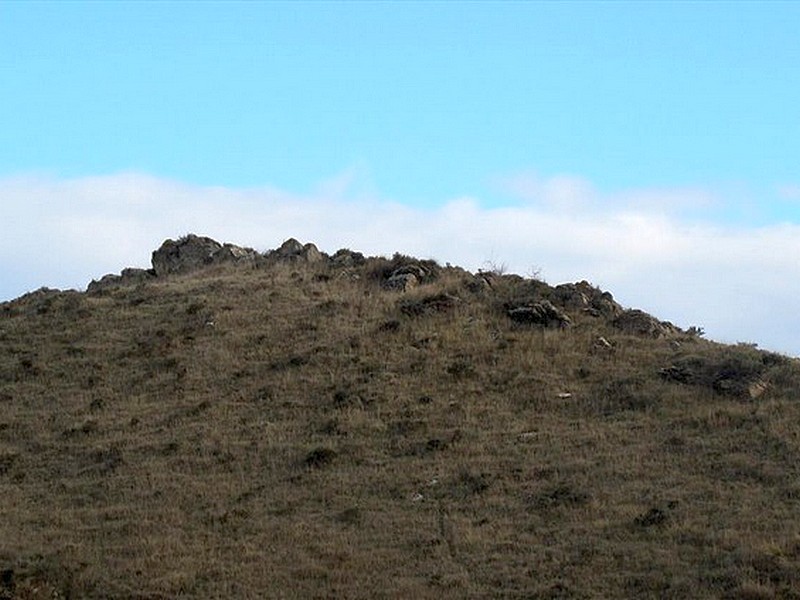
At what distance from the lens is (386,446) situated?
2775 centimetres

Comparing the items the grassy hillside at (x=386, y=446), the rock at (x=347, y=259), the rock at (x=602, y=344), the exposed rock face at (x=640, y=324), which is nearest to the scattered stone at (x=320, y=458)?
the grassy hillside at (x=386, y=446)

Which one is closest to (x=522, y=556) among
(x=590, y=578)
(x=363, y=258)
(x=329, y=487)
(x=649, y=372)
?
(x=590, y=578)

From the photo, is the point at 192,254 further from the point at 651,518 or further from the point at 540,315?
the point at 651,518

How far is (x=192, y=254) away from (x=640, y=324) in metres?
17.8

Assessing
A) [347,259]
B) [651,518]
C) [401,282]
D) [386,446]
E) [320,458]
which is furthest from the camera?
[347,259]

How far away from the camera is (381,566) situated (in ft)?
71.1

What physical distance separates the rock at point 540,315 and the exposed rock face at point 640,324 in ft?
5.12

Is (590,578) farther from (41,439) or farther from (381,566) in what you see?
(41,439)

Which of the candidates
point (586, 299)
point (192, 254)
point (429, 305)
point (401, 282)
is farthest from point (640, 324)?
point (192, 254)

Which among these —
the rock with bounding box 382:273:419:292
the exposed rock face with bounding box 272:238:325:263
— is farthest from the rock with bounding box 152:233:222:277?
the rock with bounding box 382:273:419:292

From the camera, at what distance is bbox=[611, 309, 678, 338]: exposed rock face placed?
35375 mm

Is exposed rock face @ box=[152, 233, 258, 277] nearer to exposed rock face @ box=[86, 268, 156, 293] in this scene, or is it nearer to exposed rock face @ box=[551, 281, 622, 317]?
exposed rock face @ box=[86, 268, 156, 293]

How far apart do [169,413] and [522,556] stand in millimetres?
11420

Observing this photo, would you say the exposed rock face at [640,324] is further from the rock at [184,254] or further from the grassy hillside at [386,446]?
the rock at [184,254]
